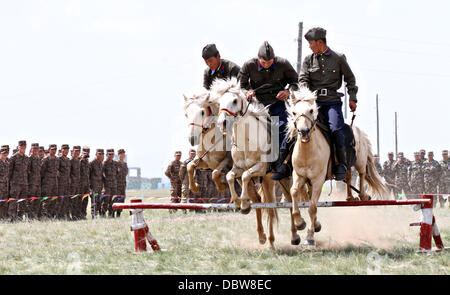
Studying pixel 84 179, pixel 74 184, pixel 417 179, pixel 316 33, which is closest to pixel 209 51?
pixel 316 33

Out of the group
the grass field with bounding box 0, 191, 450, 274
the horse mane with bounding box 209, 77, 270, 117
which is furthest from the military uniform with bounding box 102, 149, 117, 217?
the horse mane with bounding box 209, 77, 270, 117

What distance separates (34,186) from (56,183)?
0.69m

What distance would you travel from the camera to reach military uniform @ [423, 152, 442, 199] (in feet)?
73.8

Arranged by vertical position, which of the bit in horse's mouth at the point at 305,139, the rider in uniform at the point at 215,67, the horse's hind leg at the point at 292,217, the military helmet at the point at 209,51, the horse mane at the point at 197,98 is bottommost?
the horse's hind leg at the point at 292,217

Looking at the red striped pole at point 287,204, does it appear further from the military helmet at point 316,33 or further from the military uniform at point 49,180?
the military uniform at point 49,180

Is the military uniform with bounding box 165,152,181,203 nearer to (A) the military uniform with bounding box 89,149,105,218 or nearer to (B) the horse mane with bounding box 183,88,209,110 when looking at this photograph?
(A) the military uniform with bounding box 89,149,105,218

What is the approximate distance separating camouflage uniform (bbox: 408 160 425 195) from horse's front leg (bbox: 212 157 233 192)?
16.2 meters

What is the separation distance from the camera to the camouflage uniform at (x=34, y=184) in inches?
635

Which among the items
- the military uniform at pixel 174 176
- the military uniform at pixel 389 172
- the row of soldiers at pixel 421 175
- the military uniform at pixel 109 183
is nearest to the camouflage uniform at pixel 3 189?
the military uniform at pixel 109 183

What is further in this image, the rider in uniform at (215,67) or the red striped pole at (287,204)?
the rider in uniform at (215,67)

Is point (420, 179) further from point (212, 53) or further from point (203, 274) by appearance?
point (203, 274)

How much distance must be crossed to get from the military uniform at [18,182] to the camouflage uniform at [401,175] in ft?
48.3

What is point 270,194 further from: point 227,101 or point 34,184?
point 34,184

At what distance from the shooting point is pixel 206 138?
851 centimetres
